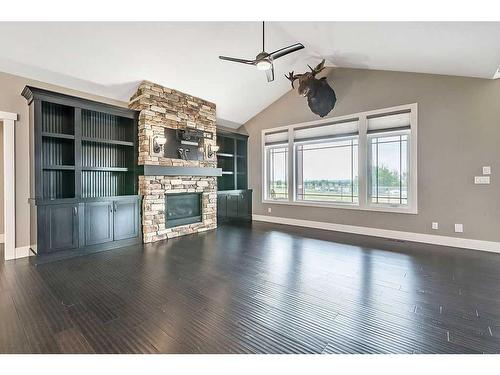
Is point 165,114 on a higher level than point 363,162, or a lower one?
higher

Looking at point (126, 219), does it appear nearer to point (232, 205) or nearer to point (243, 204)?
point (232, 205)

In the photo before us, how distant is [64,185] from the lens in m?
4.37

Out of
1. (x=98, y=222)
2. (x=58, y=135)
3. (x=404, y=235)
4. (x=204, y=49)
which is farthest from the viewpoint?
(x=404, y=235)

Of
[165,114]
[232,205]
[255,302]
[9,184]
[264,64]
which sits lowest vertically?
[255,302]

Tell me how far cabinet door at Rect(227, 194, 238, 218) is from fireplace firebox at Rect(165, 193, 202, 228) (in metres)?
1.27

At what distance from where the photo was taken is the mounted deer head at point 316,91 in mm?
5250

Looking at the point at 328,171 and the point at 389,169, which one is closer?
the point at 389,169

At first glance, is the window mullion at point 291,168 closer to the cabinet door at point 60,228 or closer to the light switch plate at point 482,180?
the light switch plate at point 482,180

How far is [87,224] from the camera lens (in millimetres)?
4184

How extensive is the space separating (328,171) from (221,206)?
3.04m

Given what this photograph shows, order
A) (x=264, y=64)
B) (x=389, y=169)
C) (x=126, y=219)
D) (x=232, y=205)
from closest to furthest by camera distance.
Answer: (x=264, y=64)
(x=126, y=219)
(x=389, y=169)
(x=232, y=205)

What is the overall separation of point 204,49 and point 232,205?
4095 millimetres

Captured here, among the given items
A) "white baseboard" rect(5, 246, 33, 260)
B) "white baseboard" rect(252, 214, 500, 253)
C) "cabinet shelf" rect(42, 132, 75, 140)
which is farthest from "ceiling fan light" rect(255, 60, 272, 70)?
"white baseboard" rect(5, 246, 33, 260)

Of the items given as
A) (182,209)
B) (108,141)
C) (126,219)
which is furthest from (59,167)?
(182,209)
